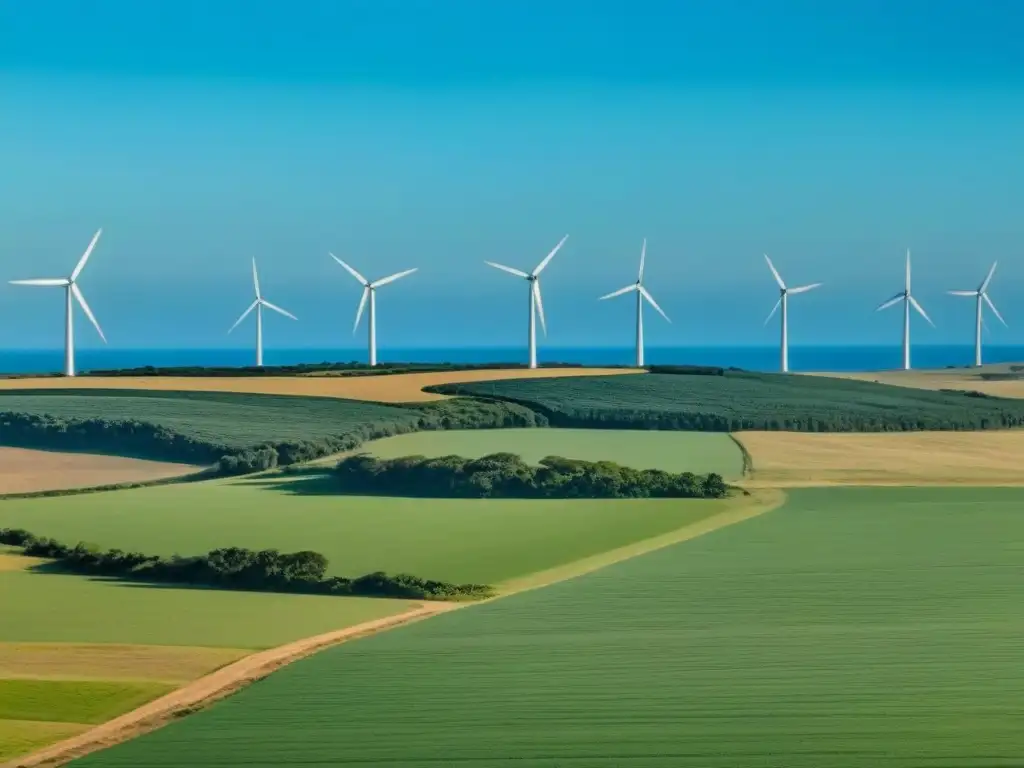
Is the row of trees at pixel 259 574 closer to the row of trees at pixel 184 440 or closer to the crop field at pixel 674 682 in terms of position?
the crop field at pixel 674 682

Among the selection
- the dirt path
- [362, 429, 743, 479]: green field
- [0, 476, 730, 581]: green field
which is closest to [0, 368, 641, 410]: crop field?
[362, 429, 743, 479]: green field

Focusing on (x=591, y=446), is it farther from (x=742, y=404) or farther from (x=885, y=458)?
(x=742, y=404)

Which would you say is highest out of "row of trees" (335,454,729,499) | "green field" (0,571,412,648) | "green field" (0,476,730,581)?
"row of trees" (335,454,729,499)

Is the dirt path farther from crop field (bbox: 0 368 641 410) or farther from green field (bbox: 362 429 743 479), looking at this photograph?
crop field (bbox: 0 368 641 410)

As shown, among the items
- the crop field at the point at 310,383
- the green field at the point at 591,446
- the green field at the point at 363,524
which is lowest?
the green field at the point at 363,524

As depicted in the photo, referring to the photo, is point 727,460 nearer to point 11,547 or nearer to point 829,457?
point 829,457

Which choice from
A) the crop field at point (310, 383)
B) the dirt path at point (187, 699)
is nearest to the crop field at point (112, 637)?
the dirt path at point (187, 699)
